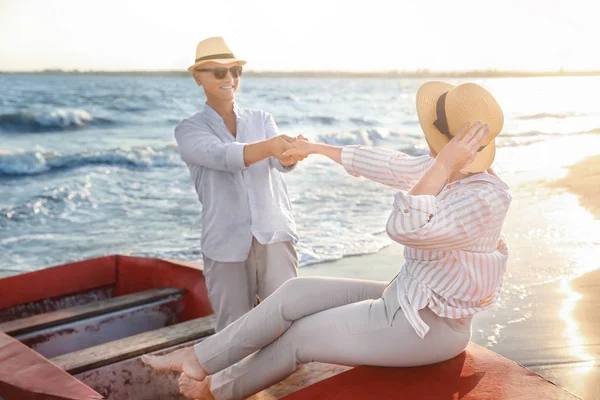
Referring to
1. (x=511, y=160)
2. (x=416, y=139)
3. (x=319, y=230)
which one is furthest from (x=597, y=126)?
(x=319, y=230)

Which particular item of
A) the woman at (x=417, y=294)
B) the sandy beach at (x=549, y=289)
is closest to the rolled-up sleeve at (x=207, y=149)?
the woman at (x=417, y=294)

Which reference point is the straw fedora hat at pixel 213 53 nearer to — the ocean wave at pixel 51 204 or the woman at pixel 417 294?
the woman at pixel 417 294

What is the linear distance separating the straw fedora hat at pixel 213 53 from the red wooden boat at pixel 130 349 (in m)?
1.42

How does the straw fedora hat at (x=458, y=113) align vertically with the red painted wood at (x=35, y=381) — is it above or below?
above

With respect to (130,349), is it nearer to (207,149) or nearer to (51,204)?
(207,149)

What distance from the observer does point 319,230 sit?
30.3ft

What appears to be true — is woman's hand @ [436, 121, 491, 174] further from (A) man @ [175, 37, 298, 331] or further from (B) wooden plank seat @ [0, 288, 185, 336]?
(B) wooden plank seat @ [0, 288, 185, 336]

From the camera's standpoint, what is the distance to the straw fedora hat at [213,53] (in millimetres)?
3256

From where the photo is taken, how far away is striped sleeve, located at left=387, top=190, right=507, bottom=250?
196 cm

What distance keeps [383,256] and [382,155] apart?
15.9ft

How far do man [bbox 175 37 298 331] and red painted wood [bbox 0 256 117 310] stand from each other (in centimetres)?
158

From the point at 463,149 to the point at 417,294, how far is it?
0.47 metres

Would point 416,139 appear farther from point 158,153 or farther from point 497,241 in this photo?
point 497,241

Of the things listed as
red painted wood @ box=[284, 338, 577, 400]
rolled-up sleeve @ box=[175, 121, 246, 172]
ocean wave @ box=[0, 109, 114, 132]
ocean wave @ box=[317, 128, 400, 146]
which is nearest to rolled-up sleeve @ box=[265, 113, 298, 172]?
rolled-up sleeve @ box=[175, 121, 246, 172]
